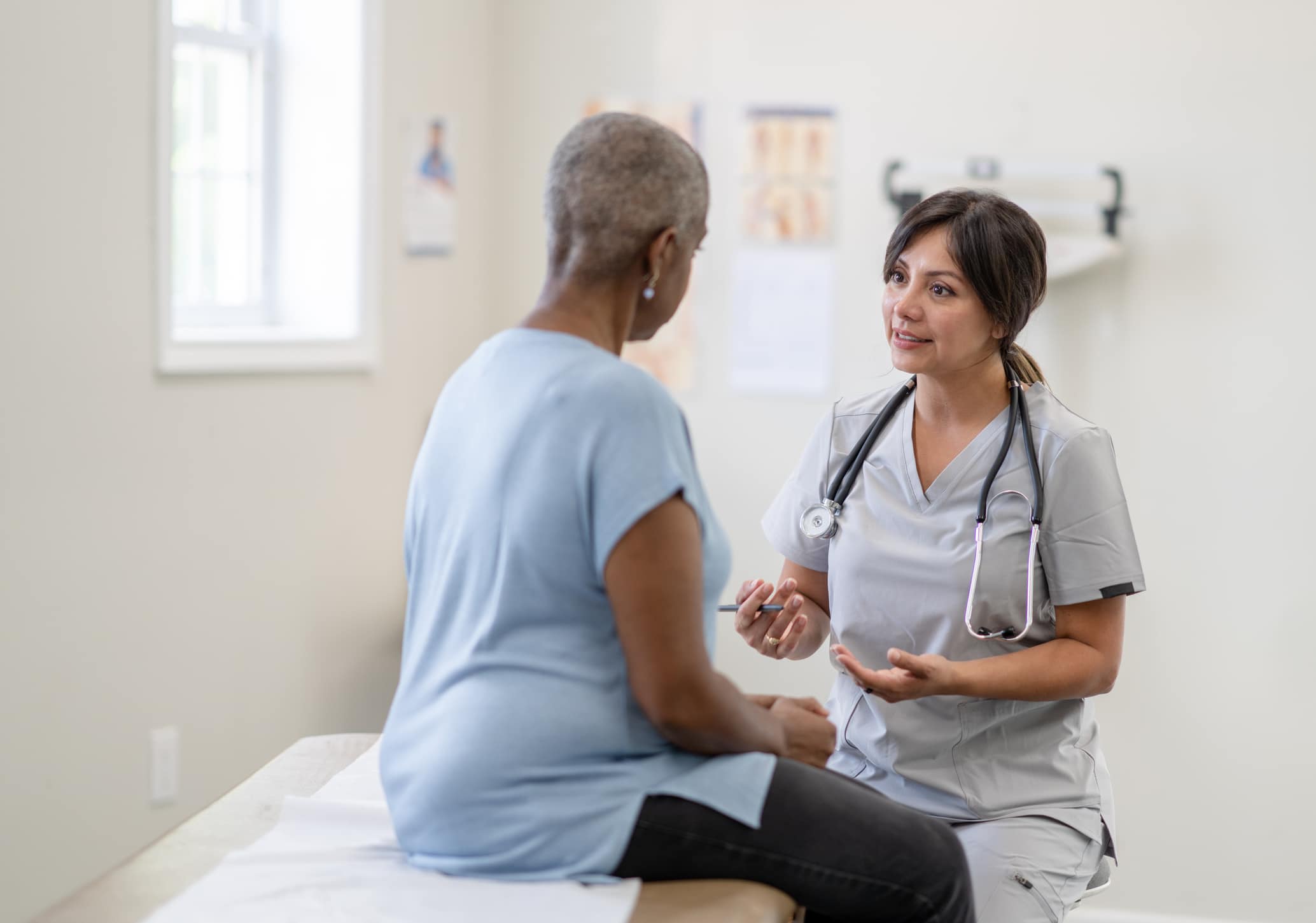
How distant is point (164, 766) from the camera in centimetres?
236

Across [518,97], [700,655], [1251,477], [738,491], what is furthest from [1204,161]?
[700,655]

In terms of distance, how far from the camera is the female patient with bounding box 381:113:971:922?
1.10m

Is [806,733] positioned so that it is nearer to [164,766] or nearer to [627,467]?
[627,467]

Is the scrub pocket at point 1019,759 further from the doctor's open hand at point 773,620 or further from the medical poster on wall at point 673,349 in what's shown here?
the medical poster on wall at point 673,349

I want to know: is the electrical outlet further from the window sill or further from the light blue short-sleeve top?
the light blue short-sleeve top

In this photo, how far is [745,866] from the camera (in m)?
1.20

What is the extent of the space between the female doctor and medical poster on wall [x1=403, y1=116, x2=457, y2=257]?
1.39m

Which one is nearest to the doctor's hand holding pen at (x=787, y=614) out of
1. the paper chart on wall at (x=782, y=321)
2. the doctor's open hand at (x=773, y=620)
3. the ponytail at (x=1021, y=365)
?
the doctor's open hand at (x=773, y=620)

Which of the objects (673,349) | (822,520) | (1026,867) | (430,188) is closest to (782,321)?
(673,349)

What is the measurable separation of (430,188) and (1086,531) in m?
1.77

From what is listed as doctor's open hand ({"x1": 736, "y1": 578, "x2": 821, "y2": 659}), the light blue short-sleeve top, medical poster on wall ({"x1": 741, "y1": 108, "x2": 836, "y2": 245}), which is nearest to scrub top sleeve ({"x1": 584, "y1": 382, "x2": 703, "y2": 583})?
the light blue short-sleeve top

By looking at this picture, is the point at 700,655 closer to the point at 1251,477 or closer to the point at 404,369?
the point at 404,369

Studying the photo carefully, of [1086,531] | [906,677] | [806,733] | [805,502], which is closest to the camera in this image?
[806,733]

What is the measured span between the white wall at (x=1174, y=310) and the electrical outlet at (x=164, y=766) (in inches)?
64.3
